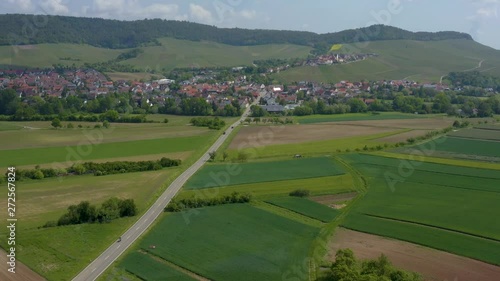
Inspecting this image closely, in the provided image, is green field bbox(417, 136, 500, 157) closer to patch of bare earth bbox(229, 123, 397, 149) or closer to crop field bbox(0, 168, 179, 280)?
patch of bare earth bbox(229, 123, 397, 149)

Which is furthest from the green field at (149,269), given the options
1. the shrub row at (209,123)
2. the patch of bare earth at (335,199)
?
the shrub row at (209,123)

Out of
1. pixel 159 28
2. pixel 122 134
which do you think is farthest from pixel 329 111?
pixel 159 28

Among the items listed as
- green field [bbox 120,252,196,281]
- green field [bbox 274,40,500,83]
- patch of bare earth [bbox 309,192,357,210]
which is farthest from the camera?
green field [bbox 274,40,500,83]

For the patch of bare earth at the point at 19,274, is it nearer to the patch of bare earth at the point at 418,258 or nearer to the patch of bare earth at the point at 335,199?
the patch of bare earth at the point at 418,258

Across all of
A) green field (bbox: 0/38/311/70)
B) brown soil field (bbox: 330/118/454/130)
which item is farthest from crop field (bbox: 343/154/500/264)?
green field (bbox: 0/38/311/70)

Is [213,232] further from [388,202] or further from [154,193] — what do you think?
[388,202]

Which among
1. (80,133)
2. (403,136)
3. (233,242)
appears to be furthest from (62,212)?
(403,136)
